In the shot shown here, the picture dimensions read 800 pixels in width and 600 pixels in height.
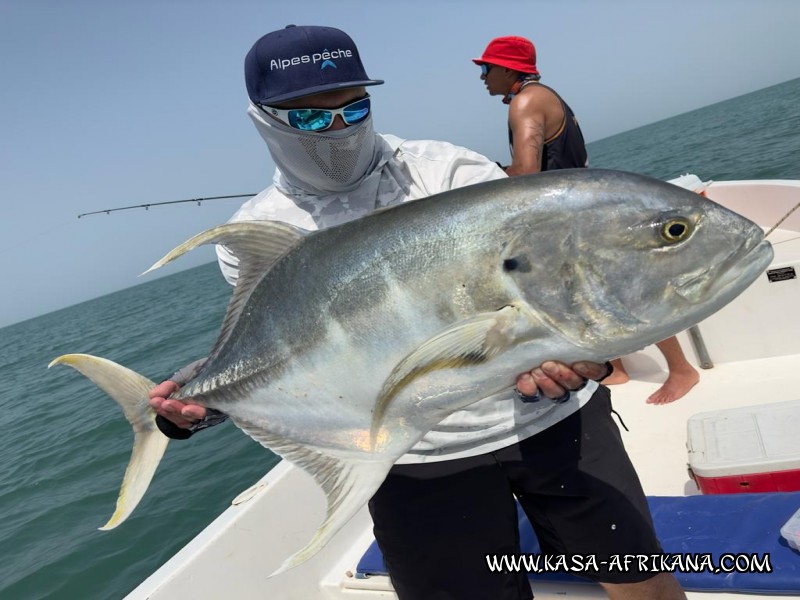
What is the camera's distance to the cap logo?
2113 mm

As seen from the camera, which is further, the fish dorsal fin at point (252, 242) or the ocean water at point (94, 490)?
the ocean water at point (94, 490)

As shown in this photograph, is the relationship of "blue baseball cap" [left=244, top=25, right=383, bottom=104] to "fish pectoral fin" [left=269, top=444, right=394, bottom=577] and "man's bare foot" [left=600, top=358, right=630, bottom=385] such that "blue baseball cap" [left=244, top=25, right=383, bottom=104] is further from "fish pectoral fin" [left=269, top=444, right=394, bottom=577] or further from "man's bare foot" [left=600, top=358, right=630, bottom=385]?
"man's bare foot" [left=600, top=358, right=630, bottom=385]

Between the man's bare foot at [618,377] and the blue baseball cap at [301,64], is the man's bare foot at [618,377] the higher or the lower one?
the lower one

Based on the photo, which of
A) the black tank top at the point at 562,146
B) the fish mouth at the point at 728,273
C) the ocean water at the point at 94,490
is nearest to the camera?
the fish mouth at the point at 728,273

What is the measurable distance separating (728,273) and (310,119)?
1552mm

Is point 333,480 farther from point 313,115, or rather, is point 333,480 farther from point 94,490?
point 94,490

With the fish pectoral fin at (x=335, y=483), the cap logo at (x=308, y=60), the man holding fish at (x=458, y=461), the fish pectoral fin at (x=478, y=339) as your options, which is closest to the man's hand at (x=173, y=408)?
the man holding fish at (x=458, y=461)

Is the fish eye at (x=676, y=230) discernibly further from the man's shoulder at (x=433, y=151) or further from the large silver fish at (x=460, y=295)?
the man's shoulder at (x=433, y=151)

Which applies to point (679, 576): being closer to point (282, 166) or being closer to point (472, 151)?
point (472, 151)

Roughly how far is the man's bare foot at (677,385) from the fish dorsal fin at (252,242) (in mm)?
3796

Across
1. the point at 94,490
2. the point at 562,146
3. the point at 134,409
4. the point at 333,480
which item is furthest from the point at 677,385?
the point at 94,490

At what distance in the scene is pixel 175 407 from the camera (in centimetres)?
210

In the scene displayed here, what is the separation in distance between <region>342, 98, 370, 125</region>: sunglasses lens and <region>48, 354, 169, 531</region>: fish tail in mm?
1285

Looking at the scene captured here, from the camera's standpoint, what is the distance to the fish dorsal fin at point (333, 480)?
174cm
